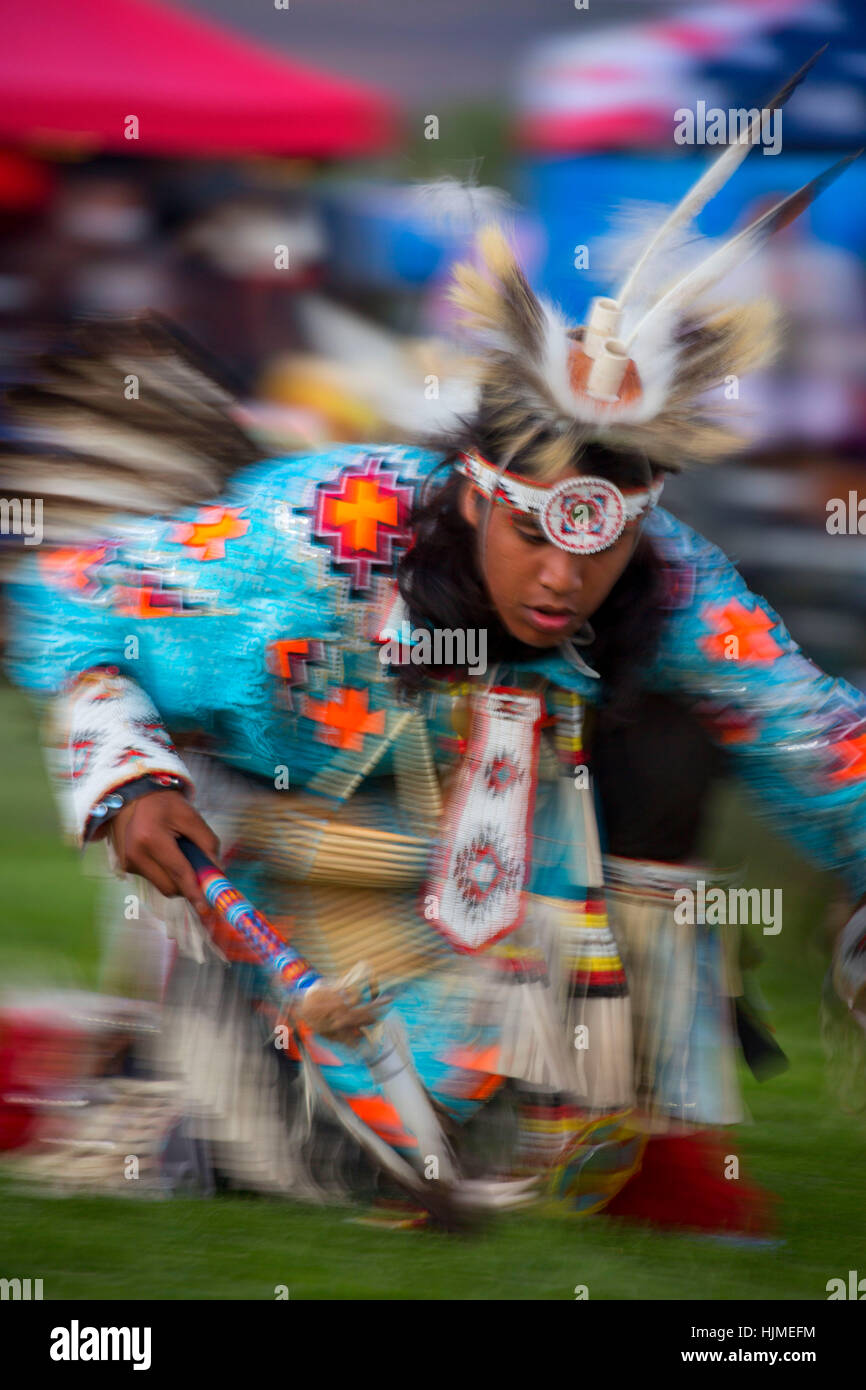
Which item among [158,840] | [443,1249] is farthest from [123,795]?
[443,1249]

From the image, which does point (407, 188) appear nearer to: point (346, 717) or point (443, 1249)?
point (346, 717)

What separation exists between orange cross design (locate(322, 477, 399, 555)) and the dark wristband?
16.4 inches

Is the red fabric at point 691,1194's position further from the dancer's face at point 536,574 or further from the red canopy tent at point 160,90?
the red canopy tent at point 160,90

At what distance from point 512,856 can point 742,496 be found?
61.3 inches

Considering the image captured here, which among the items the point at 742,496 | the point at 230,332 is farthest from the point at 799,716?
the point at 230,332

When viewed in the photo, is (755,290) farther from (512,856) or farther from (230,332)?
(230,332)

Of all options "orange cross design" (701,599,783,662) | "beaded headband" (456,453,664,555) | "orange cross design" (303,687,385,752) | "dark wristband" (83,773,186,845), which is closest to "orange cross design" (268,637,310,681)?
"orange cross design" (303,687,385,752)

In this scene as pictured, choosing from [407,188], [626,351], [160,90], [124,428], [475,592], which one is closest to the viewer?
[626,351]

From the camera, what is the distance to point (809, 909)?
3211mm

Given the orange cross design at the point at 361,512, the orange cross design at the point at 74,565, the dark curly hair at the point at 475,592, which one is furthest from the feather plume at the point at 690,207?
the orange cross design at the point at 74,565

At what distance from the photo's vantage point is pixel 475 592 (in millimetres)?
2439

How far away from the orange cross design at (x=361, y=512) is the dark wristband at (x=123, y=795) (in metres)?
0.42

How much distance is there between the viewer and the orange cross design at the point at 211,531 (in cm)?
249

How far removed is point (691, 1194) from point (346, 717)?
0.86 meters
